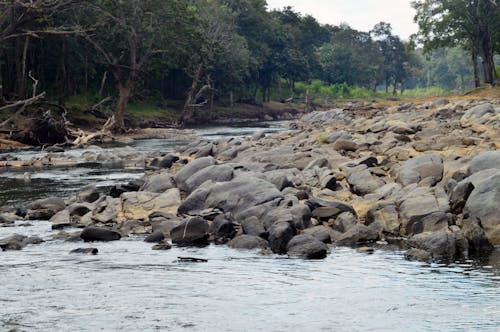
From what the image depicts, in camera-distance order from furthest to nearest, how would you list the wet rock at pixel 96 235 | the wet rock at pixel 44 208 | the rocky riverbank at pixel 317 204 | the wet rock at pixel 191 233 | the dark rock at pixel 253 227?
1. the wet rock at pixel 44 208
2. the wet rock at pixel 96 235
3. the wet rock at pixel 191 233
4. the dark rock at pixel 253 227
5. the rocky riverbank at pixel 317 204

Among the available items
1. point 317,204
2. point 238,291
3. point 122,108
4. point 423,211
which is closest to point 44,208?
point 317,204

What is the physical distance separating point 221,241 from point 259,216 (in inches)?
48.7

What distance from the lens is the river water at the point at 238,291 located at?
A: 10719 millimetres

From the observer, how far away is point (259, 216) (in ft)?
56.5

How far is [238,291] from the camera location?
1255 centimetres

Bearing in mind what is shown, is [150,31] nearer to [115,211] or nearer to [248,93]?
[115,211]

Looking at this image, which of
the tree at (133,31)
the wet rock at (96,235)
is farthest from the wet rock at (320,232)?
the tree at (133,31)

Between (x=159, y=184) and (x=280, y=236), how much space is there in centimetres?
768

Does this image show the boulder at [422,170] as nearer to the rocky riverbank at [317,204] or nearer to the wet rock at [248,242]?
the rocky riverbank at [317,204]

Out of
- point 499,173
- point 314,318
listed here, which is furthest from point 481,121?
point 314,318

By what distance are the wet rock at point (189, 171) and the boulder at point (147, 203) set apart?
135cm

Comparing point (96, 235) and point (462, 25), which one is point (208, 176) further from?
point (462, 25)

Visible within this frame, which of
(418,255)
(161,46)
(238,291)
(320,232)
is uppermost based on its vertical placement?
(161,46)

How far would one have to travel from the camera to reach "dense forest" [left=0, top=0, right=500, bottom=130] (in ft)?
169
